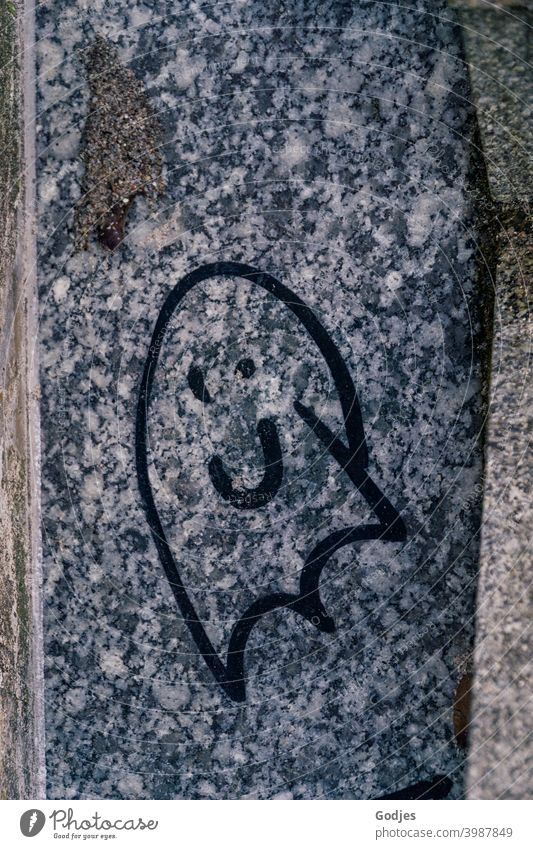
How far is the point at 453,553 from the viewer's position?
1228 mm

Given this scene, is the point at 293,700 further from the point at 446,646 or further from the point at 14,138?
the point at 14,138

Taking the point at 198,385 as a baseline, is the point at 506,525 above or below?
below

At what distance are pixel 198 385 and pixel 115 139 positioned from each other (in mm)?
448

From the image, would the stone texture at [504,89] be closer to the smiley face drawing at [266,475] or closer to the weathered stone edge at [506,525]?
the weathered stone edge at [506,525]
